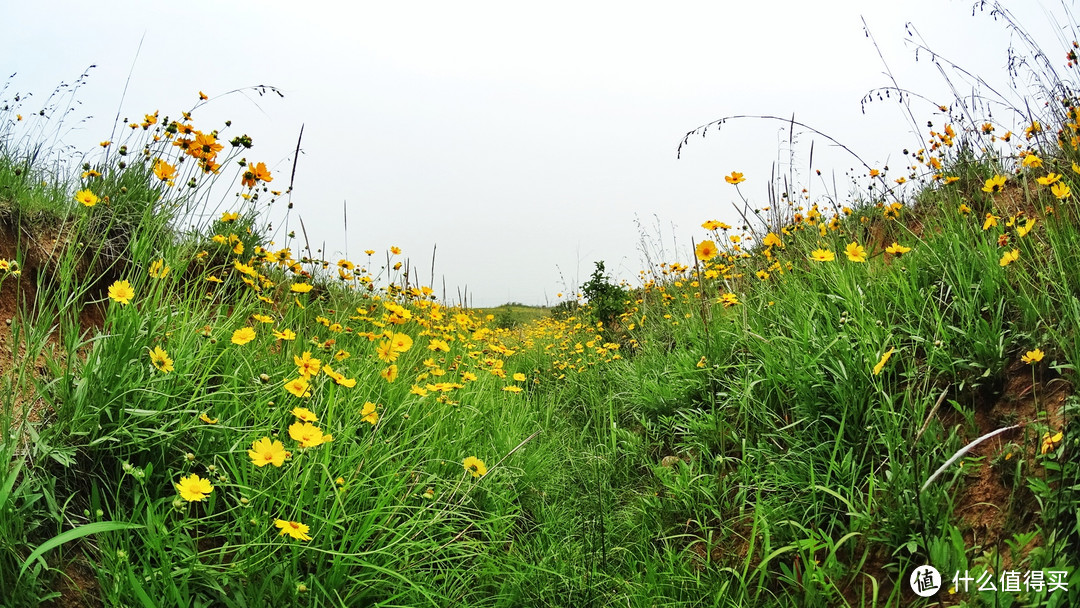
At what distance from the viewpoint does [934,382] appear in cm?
192

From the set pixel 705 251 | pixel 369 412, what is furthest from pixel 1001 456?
pixel 369 412

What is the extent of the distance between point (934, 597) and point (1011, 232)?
5.15ft

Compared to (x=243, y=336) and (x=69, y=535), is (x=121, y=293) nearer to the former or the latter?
(x=243, y=336)

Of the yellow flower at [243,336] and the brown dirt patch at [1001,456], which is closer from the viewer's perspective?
the brown dirt patch at [1001,456]

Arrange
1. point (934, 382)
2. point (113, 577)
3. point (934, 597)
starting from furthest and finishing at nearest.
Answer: point (934, 382)
point (934, 597)
point (113, 577)

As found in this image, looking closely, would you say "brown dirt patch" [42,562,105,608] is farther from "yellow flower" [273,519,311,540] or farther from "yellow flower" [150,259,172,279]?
"yellow flower" [150,259,172,279]

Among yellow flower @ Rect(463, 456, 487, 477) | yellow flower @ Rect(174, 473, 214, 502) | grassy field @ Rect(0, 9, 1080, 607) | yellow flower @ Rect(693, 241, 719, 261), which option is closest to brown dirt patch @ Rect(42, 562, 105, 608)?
grassy field @ Rect(0, 9, 1080, 607)

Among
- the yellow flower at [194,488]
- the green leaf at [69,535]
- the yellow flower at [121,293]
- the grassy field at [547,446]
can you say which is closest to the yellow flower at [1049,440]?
the grassy field at [547,446]

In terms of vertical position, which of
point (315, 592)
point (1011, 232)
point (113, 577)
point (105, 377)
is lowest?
point (315, 592)

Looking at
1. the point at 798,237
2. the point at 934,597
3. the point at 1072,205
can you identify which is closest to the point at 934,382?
the point at 934,597

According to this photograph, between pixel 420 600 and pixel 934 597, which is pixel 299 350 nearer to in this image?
pixel 420 600

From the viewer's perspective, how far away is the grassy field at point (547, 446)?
1.39 metres

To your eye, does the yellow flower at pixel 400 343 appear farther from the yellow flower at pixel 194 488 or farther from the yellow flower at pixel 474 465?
the yellow flower at pixel 194 488

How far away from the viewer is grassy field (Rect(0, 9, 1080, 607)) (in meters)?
1.39
